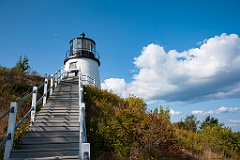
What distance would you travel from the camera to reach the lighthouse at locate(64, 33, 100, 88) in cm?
1970

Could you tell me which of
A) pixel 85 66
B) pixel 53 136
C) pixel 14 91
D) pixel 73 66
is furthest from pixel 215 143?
pixel 73 66

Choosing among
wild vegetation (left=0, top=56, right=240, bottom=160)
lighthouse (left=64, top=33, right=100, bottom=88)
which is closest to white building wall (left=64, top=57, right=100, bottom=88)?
lighthouse (left=64, top=33, right=100, bottom=88)

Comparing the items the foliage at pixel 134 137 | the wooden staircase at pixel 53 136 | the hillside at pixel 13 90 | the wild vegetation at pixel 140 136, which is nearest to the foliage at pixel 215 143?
the wild vegetation at pixel 140 136

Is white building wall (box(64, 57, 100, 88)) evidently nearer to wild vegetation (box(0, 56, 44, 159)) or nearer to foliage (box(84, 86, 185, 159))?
wild vegetation (box(0, 56, 44, 159))

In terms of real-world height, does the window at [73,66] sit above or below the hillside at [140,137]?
above

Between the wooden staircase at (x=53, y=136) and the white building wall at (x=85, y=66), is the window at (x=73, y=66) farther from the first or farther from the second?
the wooden staircase at (x=53, y=136)

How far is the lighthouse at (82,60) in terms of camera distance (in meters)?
19.7

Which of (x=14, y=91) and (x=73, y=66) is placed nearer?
(x=14, y=91)

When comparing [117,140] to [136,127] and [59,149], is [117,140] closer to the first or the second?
[136,127]

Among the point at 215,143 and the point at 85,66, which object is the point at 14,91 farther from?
the point at 215,143

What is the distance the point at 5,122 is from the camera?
266 inches

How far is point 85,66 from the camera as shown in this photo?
1950 centimetres

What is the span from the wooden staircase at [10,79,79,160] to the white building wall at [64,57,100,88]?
11043 mm

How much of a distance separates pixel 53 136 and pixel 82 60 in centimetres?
1463
